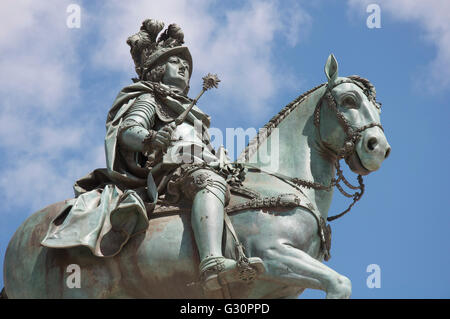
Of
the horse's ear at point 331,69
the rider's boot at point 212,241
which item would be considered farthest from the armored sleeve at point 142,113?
the horse's ear at point 331,69

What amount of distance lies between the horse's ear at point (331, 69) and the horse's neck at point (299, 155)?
489 mm

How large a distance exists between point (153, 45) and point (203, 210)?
4032mm

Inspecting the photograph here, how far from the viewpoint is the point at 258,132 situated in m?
13.6

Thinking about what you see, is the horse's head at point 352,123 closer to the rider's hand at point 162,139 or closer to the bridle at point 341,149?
the bridle at point 341,149

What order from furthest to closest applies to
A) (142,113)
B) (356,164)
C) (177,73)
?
(177,73), (142,113), (356,164)

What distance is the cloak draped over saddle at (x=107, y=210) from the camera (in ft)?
40.5

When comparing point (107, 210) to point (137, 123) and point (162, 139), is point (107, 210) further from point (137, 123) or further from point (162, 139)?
point (137, 123)

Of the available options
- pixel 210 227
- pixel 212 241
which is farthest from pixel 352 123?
pixel 212 241

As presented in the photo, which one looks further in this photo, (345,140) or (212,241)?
(345,140)

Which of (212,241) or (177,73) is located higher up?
(177,73)

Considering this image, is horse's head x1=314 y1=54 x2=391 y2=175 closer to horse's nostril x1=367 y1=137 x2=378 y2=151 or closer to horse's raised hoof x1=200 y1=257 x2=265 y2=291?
horse's nostril x1=367 y1=137 x2=378 y2=151

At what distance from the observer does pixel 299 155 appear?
13.4 meters
